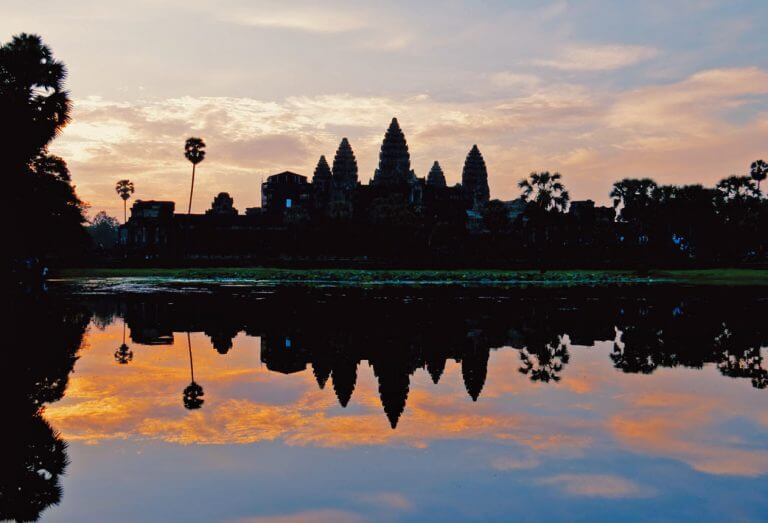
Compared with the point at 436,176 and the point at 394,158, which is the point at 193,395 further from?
the point at 436,176

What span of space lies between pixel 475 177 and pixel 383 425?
15526cm

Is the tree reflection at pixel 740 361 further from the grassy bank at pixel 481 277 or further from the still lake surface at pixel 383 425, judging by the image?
the grassy bank at pixel 481 277

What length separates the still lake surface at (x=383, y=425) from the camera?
8664mm

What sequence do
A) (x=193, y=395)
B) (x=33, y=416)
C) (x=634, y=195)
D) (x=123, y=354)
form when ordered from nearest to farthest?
(x=33, y=416) < (x=193, y=395) < (x=123, y=354) < (x=634, y=195)

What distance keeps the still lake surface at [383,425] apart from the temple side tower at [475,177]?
139 meters

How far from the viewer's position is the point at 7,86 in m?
36.7

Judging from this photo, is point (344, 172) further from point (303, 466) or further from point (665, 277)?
point (303, 466)

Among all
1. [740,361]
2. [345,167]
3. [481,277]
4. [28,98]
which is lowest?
[740,361]

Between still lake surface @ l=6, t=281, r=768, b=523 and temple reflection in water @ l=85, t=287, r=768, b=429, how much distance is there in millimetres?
156

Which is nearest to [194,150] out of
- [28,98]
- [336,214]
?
[336,214]

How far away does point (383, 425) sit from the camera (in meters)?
12.2

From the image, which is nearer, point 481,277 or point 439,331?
point 439,331

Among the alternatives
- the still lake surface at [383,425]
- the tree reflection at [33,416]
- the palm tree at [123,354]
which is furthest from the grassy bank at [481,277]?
the palm tree at [123,354]

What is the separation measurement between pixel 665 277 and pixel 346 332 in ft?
206
